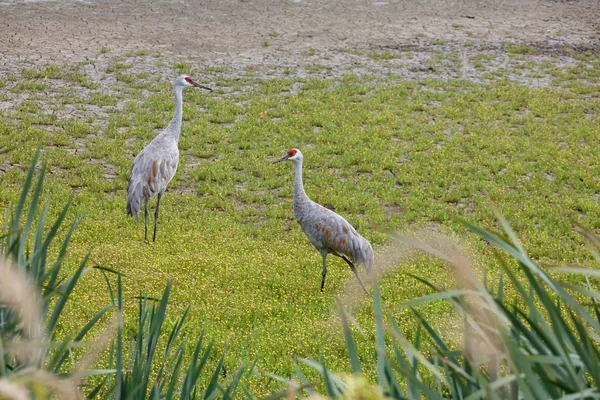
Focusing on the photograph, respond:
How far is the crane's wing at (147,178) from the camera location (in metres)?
8.70

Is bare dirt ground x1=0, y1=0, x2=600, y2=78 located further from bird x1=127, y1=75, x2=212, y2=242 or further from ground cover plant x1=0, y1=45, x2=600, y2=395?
bird x1=127, y1=75, x2=212, y2=242

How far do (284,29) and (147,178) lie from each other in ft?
31.2

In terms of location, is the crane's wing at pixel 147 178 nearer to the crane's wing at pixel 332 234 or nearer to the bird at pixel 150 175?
the bird at pixel 150 175

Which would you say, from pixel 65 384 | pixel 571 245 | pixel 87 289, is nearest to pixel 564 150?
pixel 571 245

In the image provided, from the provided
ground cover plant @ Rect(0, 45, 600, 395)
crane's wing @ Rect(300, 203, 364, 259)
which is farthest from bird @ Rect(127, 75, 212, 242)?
crane's wing @ Rect(300, 203, 364, 259)

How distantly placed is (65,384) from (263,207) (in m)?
8.80

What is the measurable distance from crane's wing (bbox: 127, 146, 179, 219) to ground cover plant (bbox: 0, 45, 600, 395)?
36cm

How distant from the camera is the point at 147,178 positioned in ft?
28.5

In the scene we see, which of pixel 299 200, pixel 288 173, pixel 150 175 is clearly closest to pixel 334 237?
pixel 299 200

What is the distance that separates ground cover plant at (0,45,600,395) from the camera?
7.08 m

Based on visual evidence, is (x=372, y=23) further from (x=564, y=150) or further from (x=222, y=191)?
(x=222, y=191)

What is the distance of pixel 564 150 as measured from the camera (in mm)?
11641

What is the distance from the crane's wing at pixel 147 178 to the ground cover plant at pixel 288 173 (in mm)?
361

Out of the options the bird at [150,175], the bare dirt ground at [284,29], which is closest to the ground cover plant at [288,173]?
the bird at [150,175]
